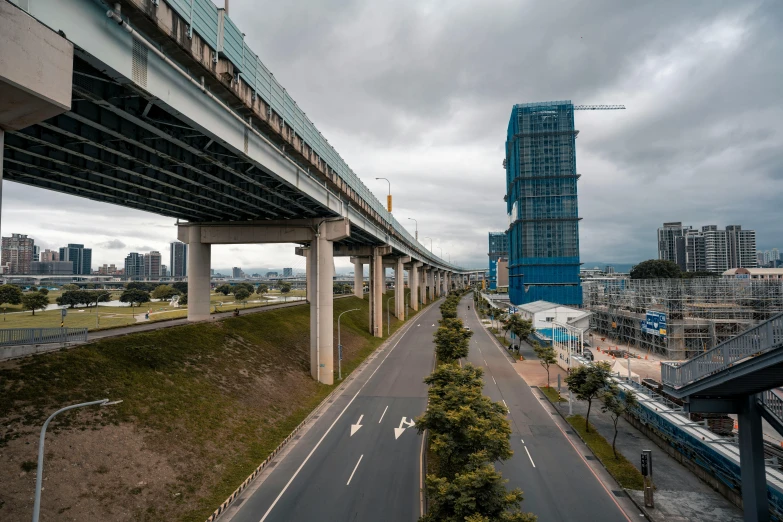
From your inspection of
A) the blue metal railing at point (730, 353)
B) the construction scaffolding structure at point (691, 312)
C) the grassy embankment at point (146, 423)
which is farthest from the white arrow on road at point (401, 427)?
the construction scaffolding structure at point (691, 312)

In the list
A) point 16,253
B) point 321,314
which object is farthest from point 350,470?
point 16,253

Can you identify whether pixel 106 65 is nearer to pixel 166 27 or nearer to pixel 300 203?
pixel 166 27

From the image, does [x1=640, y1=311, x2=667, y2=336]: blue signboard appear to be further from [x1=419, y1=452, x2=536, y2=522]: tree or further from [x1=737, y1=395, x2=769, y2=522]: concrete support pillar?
[x1=419, y1=452, x2=536, y2=522]: tree

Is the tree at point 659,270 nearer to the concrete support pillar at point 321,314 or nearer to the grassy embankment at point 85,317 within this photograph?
the grassy embankment at point 85,317

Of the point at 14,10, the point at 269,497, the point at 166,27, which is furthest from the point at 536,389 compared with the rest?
the point at 14,10

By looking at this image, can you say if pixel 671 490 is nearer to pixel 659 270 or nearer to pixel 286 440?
Answer: pixel 286 440

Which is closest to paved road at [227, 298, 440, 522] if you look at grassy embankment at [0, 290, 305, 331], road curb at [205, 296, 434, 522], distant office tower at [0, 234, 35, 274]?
road curb at [205, 296, 434, 522]
